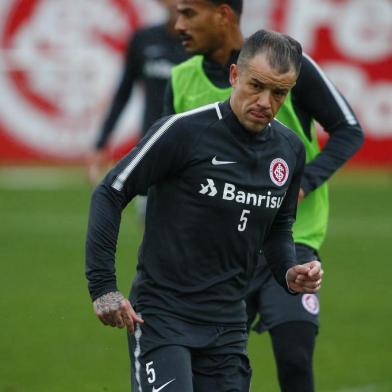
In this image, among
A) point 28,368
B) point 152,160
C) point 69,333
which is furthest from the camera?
point 69,333

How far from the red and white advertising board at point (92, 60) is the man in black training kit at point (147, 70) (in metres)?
8.94

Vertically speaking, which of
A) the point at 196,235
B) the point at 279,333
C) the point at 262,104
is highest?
the point at 262,104

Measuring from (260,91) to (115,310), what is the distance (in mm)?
1095

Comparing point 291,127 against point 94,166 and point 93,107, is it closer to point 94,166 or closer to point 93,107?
point 94,166

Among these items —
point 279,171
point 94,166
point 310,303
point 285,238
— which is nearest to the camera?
point 279,171

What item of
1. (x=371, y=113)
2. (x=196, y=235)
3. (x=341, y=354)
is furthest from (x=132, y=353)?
A: (x=371, y=113)

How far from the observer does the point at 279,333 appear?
6648mm

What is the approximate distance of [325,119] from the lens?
22.5ft

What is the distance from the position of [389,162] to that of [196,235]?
15.8m

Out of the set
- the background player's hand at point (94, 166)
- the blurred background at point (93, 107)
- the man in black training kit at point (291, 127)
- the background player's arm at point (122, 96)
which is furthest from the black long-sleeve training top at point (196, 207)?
the blurred background at point (93, 107)

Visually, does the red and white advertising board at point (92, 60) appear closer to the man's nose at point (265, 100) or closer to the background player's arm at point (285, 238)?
the background player's arm at point (285, 238)

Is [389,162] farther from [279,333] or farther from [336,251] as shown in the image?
[279,333]

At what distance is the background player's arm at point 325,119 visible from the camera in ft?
22.0

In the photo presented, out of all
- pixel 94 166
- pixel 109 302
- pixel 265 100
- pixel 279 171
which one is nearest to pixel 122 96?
pixel 94 166
